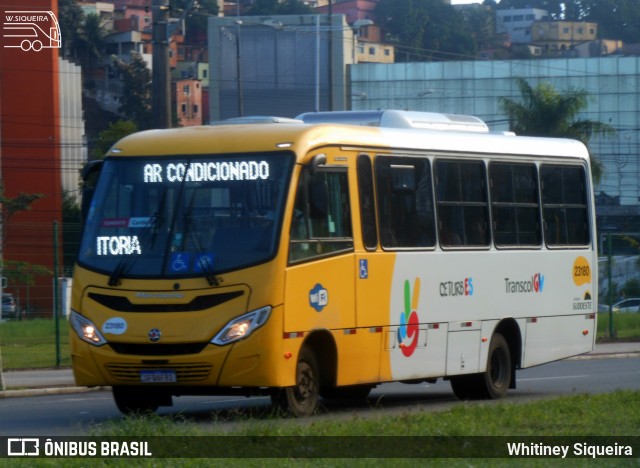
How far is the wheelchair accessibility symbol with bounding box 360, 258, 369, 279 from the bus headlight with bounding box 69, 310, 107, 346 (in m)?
2.96

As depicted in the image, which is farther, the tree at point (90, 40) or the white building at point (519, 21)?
the white building at point (519, 21)

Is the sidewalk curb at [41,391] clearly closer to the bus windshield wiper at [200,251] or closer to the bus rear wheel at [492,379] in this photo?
the bus rear wheel at [492,379]

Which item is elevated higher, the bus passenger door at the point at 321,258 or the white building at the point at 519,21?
the white building at the point at 519,21

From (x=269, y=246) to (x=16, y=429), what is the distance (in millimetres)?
3125

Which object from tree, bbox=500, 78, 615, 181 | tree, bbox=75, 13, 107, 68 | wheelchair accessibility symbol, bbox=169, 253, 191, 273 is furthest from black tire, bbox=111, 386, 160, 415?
tree, bbox=75, 13, 107, 68

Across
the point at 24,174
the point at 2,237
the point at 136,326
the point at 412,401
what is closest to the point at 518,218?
the point at 412,401

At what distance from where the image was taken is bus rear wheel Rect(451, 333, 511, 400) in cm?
1705

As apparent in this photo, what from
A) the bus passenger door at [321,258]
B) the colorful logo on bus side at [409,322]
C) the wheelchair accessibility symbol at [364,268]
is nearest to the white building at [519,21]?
the colorful logo on bus side at [409,322]

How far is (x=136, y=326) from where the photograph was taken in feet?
43.7

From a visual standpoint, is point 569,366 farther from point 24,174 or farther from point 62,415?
point 24,174

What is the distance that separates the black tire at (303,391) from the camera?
13.4 meters

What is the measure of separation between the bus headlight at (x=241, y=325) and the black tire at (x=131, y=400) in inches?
66.2

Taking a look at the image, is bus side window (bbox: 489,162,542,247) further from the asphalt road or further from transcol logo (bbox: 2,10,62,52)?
transcol logo (bbox: 2,10,62,52)

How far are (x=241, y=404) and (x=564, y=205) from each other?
5507 millimetres
